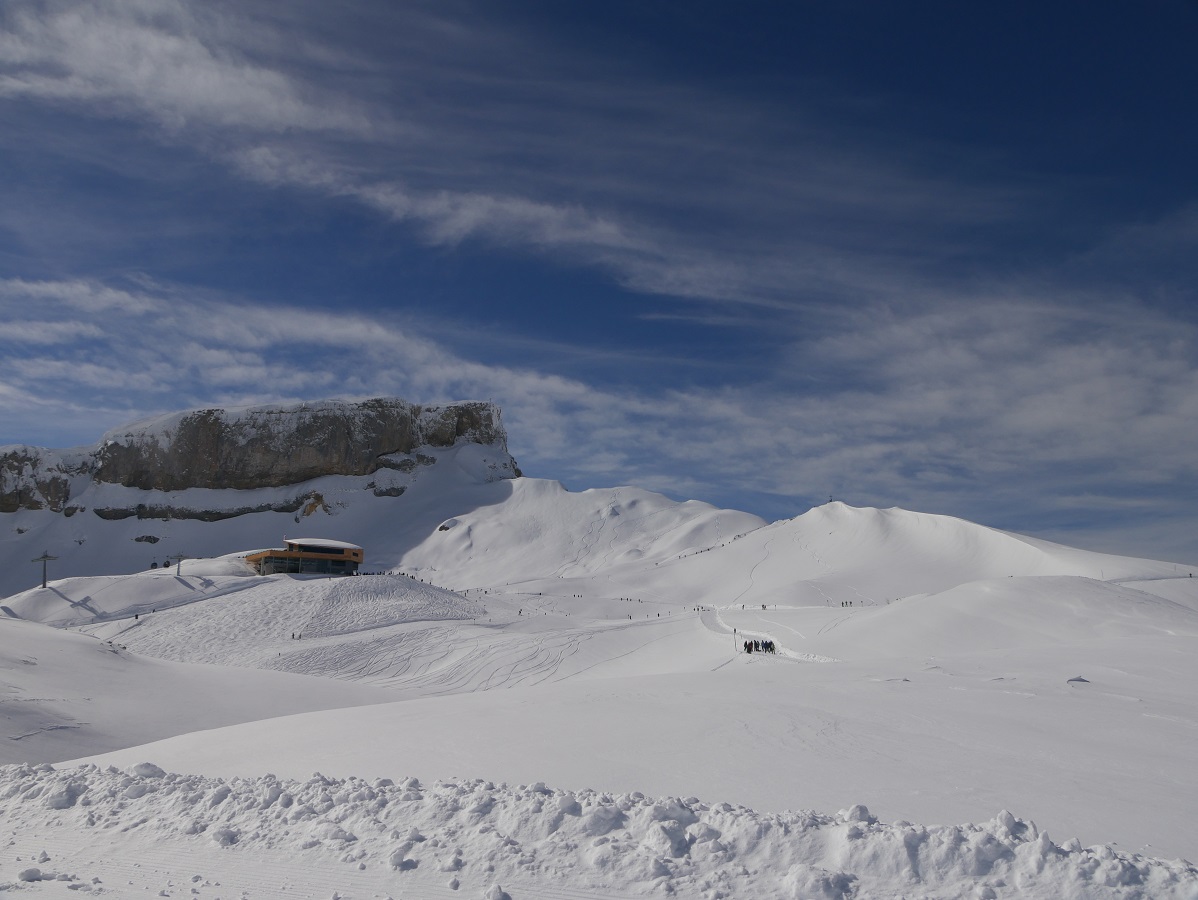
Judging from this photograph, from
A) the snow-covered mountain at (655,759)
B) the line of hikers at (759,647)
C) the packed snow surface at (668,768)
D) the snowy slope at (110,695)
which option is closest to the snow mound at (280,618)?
the snow-covered mountain at (655,759)

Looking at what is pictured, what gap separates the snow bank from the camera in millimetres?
6363

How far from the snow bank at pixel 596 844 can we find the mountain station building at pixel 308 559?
174 feet

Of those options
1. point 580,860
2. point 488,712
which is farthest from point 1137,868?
point 488,712

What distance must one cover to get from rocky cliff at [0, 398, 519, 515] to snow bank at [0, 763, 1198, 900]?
91.9m

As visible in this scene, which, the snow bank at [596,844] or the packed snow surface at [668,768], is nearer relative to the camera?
the snow bank at [596,844]

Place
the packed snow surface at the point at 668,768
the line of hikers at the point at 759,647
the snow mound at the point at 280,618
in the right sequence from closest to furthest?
the packed snow surface at the point at 668,768 → the line of hikers at the point at 759,647 → the snow mound at the point at 280,618

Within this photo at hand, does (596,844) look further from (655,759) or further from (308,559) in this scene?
(308,559)

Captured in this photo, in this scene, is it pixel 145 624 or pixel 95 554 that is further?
pixel 95 554

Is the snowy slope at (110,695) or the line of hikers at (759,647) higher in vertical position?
the line of hikers at (759,647)

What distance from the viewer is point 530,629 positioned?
135ft

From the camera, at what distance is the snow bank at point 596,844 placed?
251 inches

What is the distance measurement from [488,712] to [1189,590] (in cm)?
3122

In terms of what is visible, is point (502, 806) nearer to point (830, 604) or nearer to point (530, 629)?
point (530, 629)

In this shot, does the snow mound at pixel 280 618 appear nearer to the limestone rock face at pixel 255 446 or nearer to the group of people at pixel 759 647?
the group of people at pixel 759 647
